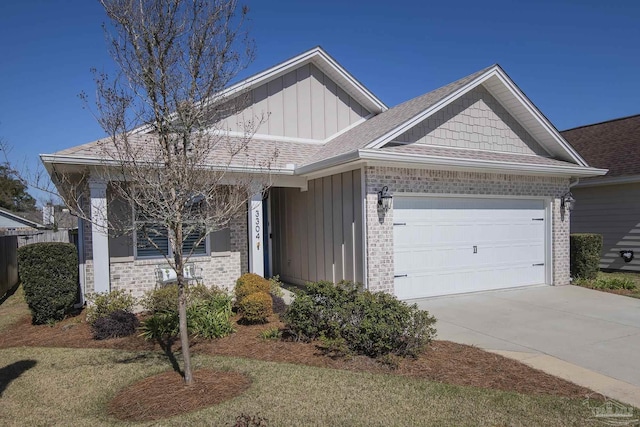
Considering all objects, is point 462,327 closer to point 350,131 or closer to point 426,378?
point 426,378

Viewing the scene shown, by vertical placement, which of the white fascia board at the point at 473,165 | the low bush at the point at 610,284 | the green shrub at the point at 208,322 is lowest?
the low bush at the point at 610,284

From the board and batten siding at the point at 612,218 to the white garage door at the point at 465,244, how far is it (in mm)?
4805

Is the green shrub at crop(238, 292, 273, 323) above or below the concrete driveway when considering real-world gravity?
above

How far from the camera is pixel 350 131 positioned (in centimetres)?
1212

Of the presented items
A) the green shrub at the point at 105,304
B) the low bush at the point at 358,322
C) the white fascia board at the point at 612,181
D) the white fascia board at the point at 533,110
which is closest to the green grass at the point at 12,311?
the green shrub at the point at 105,304

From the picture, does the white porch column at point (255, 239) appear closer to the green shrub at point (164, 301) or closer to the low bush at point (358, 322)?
the green shrub at point (164, 301)

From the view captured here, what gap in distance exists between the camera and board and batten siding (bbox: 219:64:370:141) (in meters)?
11.4

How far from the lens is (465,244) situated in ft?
33.7

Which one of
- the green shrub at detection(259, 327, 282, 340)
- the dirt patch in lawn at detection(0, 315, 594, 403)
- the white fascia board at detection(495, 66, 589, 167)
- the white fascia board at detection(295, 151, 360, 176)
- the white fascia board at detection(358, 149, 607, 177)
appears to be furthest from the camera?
the white fascia board at detection(495, 66, 589, 167)

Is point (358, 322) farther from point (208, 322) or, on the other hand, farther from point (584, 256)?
point (584, 256)

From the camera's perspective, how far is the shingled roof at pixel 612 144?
46.3 feet

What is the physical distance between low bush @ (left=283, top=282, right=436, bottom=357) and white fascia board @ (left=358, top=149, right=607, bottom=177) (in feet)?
9.50

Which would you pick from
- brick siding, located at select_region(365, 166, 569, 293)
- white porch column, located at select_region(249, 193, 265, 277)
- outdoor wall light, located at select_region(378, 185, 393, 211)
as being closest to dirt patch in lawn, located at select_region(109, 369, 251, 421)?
white porch column, located at select_region(249, 193, 265, 277)

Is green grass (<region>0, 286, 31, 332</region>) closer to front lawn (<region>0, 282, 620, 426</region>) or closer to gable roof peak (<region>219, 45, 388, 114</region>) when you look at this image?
front lawn (<region>0, 282, 620, 426</region>)
